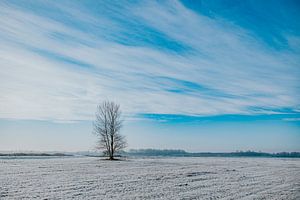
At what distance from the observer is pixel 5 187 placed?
2150 cm

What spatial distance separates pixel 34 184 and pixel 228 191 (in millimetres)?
13240

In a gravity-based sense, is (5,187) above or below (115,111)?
below

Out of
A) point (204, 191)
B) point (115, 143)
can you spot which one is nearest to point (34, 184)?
point (204, 191)

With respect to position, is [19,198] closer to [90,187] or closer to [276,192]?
[90,187]

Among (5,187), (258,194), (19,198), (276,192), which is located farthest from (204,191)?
(5,187)

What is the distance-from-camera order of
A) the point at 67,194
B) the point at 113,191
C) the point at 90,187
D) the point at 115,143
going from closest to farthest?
the point at 67,194 < the point at 113,191 < the point at 90,187 < the point at 115,143

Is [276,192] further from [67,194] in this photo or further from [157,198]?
[67,194]

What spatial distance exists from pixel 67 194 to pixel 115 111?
2330 inches

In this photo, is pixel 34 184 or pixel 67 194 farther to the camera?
pixel 34 184

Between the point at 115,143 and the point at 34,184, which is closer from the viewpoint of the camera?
the point at 34,184

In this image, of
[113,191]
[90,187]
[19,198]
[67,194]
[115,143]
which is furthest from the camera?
[115,143]

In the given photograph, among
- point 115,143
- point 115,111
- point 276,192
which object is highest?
point 115,111

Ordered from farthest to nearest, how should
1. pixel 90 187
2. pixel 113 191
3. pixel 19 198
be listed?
pixel 90 187
pixel 113 191
pixel 19 198

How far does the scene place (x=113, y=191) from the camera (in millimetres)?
20516
